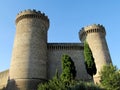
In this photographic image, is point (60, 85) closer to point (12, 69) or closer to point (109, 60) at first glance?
point (12, 69)

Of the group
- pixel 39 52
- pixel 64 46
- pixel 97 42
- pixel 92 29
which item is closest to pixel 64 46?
pixel 64 46

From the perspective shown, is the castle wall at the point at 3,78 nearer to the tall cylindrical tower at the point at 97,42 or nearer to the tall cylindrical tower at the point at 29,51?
the tall cylindrical tower at the point at 29,51

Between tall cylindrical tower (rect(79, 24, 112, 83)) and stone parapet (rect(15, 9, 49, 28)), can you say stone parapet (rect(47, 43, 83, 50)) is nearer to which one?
tall cylindrical tower (rect(79, 24, 112, 83))

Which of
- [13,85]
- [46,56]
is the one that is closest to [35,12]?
[46,56]

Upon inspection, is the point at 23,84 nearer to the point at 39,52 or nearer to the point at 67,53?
the point at 39,52

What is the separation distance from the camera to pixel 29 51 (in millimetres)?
31531

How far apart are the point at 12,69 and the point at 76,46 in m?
11.3

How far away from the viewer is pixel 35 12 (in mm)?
35156

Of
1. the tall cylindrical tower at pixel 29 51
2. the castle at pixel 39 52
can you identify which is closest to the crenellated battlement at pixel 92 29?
the castle at pixel 39 52

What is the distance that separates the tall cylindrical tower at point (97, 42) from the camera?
34438 millimetres

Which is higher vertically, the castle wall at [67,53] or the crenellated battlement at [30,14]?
the crenellated battlement at [30,14]

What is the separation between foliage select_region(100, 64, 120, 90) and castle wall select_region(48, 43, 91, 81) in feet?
22.7

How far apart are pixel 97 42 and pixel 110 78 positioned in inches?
466

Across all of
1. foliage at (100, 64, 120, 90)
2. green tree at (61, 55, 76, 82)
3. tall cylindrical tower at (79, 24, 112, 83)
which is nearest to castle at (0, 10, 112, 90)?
tall cylindrical tower at (79, 24, 112, 83)
